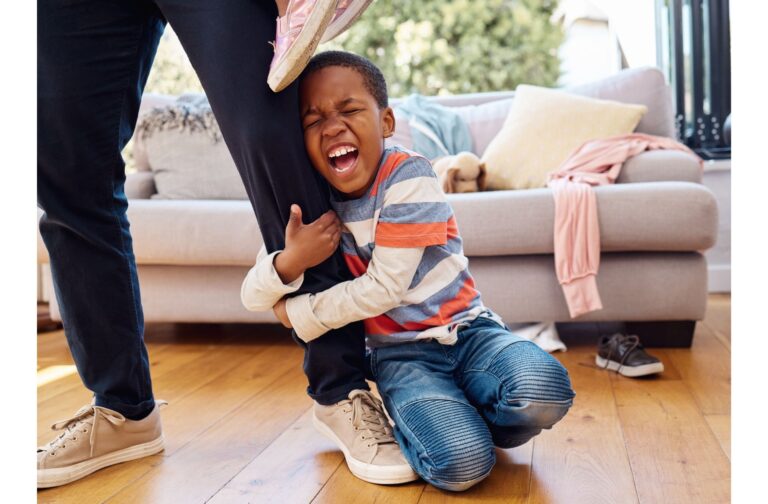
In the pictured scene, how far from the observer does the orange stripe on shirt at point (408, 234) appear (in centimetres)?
128

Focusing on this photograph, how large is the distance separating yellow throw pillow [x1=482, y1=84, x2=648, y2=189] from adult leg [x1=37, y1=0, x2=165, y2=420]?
5.19 ft

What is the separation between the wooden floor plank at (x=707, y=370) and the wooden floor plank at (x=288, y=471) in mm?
789

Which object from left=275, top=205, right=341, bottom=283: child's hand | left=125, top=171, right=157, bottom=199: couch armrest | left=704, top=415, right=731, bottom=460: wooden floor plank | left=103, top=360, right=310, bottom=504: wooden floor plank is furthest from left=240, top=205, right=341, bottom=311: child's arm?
left=125, top=171, right=157, bottom=199: couch armrest

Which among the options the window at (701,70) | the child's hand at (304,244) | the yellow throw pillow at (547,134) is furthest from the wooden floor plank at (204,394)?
the window at (701,70)

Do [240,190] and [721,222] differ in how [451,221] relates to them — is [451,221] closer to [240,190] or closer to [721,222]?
[240,190]

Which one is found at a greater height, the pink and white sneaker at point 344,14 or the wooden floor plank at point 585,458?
the pink and white sneaker at point 344,14

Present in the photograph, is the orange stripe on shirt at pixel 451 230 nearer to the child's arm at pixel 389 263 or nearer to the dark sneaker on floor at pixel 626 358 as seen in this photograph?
the child's arm at pixel 389 263

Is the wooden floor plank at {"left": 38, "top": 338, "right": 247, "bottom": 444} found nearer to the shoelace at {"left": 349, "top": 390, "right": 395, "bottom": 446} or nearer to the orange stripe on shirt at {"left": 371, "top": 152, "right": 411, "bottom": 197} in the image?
the shoelace at {"left": 349, "top": 390, "right": 395, "bottom": 446}

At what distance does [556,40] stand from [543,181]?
3.83 meters

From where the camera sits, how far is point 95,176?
1.27 m

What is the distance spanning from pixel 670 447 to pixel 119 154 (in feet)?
3.45

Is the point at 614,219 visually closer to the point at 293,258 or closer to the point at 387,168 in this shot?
the point at 387,168

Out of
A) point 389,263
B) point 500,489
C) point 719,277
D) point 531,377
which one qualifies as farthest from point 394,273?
point 719,277
